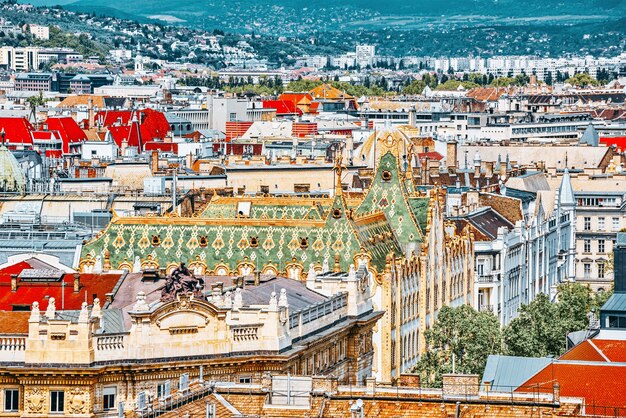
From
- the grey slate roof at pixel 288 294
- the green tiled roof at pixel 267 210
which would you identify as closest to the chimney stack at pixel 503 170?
the green tiled roof at pixel 267 210

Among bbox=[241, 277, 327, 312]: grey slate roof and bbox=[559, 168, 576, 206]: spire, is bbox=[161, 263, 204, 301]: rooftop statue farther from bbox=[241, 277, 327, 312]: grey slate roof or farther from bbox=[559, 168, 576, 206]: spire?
bbox=[559, 168, 576, 206]: spire

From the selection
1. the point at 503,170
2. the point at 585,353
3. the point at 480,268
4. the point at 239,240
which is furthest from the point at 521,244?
the point at 585,353

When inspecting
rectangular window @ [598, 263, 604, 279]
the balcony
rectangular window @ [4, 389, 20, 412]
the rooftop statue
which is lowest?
rectangular window @ [598, 263, 604, 279]

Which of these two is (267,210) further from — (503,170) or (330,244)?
(503,170)

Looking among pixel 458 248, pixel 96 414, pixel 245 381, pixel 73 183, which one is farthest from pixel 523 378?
pixel 73 183

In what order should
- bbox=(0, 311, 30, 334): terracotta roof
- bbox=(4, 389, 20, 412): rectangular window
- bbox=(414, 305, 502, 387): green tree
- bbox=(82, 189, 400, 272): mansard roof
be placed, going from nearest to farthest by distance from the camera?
1. bbox=(4, 389, 20, 412): rectangular window
2. bbox=(0, 311, 30, 334): terracotta roof
3. bbox=(414, 305, 502, 387): green tree
4. bbox=(82, 189, 400, 272): mansard roof

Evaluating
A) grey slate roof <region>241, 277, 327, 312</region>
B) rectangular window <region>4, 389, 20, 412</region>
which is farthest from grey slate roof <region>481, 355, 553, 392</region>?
rectangular window <region>4, 389, 20, 412</region>
